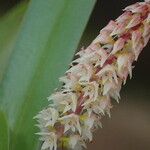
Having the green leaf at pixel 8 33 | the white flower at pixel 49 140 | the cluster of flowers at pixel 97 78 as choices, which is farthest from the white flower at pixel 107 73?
the green leaf at pixel 8 33

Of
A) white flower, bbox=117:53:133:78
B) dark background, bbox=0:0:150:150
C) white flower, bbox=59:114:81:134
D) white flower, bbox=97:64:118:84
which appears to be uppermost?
dark background, bbox=0:0:150:150

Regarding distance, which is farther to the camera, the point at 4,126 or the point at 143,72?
the point at 143,72

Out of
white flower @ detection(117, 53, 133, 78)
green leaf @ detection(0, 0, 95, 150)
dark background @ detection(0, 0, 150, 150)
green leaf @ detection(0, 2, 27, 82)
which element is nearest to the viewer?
white flower @ detection(117, 53, 133, 78)

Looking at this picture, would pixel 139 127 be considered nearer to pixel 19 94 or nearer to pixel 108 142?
pixel 108 142

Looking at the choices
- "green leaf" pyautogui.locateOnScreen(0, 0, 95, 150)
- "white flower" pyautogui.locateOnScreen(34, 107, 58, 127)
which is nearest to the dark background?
"green leaf" pyautogui.locateOnScreen(0, 0, 95, 150)

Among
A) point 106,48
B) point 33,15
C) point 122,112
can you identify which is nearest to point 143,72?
point 122,112

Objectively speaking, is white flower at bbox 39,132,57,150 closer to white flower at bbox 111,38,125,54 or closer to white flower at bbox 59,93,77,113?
white flower at bbox 59,93,77,113

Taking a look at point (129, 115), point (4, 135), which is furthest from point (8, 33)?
point (129, 115)
